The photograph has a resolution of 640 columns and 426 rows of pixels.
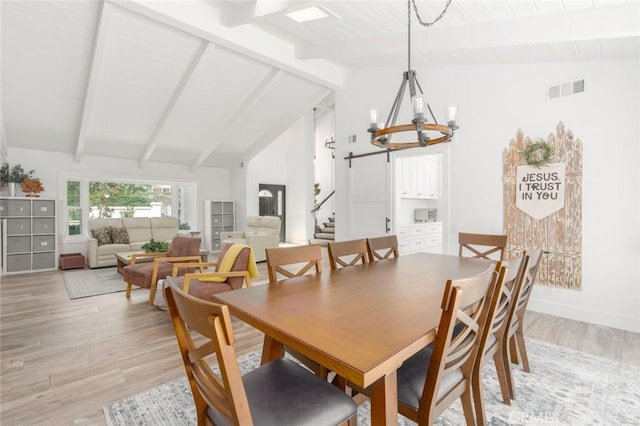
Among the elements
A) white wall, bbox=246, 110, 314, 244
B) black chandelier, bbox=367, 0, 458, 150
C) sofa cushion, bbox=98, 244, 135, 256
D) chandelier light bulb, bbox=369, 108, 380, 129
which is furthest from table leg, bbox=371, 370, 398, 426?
white wall, bbox=246, 110, 314, 244

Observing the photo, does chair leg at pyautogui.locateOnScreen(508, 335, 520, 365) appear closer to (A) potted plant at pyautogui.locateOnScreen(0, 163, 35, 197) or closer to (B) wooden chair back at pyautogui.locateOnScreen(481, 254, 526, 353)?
(B) wooden chair back at pyautogui.locateOnScreen(481, 254, 526, 353)

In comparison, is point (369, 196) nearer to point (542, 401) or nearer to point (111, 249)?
point (542, 401)

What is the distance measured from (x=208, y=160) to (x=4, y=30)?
4.91 m

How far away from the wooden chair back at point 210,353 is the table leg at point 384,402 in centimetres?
44

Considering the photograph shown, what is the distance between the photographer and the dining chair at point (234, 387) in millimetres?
900

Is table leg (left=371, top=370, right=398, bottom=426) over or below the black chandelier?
below

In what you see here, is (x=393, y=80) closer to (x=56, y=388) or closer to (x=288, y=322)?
(x=288, y=322)

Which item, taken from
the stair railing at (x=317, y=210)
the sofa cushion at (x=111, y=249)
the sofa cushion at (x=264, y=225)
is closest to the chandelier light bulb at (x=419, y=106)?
the sofa cushion at (x=264, y=225)

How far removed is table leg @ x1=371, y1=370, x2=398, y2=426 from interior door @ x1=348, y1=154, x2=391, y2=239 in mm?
3925

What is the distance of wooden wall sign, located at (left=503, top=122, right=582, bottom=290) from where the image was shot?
338cm

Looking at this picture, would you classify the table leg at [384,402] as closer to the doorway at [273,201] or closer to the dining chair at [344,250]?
the dining chair at [344,250]

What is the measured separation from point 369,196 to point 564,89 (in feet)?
9.07

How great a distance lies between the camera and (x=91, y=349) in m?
2.71

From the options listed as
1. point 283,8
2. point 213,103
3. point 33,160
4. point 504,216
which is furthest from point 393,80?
point 33,160
